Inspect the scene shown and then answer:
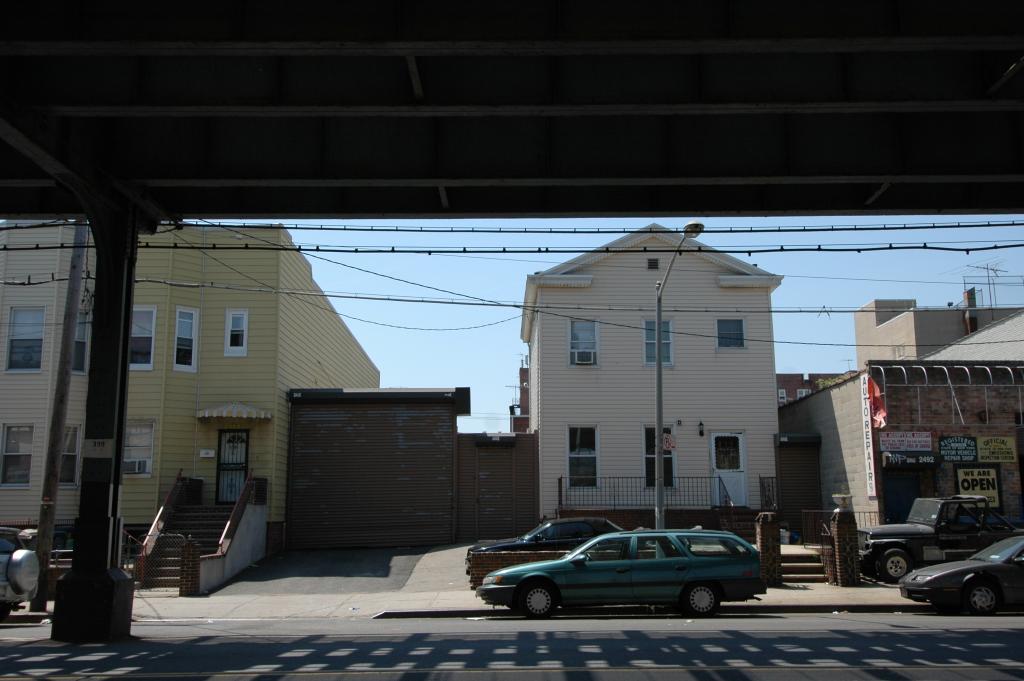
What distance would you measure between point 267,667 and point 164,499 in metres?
16.6

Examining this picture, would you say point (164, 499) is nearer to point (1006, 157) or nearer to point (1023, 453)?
point (1006, 157)

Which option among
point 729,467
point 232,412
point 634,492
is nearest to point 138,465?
point 232,412

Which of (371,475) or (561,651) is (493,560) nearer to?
(561,651)

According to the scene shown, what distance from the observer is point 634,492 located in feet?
93.9

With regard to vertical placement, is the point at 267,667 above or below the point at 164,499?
below

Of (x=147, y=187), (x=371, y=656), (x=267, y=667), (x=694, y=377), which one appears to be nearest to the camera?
(x=267, y=667)

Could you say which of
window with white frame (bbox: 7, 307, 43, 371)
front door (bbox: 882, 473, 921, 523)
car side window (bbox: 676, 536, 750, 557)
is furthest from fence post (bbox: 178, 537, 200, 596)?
front door (bbox: 882, 473, 921, 523)

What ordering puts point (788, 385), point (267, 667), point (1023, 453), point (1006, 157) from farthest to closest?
point (788, 385) < point (1023, 453) < point (1006, 157) < point (267, 667)

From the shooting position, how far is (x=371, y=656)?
11328mm

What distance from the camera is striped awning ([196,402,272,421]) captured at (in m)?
25.9

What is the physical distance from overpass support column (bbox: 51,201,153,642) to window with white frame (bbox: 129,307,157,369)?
1250 centimetres

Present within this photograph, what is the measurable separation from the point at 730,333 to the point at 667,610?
1427 centimetres

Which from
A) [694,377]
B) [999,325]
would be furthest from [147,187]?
[999,325]

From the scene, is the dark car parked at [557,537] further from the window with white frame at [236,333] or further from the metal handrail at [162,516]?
the window with white frame at [236,333]
